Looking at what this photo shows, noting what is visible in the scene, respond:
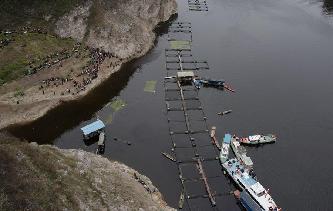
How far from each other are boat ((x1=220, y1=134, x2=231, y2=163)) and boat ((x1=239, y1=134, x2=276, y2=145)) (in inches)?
117

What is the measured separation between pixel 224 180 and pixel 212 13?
3184 inches

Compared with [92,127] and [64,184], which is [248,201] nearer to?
[64,184]

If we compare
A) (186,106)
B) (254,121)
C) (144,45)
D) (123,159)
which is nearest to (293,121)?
(254,121)

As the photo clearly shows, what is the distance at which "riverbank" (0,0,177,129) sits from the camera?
92875mm

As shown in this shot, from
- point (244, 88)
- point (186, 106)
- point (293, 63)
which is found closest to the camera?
point (186, 106)

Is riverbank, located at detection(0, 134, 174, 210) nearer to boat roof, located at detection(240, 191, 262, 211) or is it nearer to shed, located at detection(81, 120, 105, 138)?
shed, located at detection(81, 120, 105, 138)

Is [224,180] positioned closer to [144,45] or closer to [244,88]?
[244,88]

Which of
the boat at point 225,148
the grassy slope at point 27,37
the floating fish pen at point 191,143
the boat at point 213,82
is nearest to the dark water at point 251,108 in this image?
the floating fish pen at point 191,143

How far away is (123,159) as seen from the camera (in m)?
80.8

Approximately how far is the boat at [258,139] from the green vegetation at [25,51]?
53243 mm

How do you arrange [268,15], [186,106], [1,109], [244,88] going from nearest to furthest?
[1,109] < [186,106] < [244,88] < [268,15]

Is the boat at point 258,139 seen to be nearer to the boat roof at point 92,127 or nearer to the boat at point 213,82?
the boat at point 213,82

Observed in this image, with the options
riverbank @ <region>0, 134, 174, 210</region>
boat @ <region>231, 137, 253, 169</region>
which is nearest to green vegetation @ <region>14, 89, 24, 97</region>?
riverbank @ <region>0, 134, 174, 210</region>

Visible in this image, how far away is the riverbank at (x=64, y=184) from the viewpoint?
5503 centimetres
